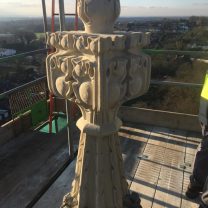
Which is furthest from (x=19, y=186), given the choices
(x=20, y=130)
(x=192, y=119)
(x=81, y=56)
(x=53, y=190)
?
(x=192, y=119)

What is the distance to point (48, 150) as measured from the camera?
3.12 meters

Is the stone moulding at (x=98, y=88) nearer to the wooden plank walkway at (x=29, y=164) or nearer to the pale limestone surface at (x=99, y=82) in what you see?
the pale limestone surface at (x=99, y=82)

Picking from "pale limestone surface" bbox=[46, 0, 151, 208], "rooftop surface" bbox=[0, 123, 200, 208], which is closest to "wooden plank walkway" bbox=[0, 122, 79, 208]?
"rooftop surface" bbox=[0, 123, 200, 208]

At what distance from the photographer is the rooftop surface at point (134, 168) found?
238 cm

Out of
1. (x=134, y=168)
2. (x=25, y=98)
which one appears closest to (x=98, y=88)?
(x=134, y=168)

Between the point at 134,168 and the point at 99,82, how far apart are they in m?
1.78

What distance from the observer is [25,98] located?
3.64 meters

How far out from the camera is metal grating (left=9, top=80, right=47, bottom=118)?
3427mm

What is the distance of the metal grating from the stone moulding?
201cm

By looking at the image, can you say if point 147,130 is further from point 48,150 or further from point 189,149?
point 48,150

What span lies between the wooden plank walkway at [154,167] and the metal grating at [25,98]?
109cm

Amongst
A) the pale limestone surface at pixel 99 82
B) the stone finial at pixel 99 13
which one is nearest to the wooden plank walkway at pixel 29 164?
the pale limestone surface at pixel 99 82

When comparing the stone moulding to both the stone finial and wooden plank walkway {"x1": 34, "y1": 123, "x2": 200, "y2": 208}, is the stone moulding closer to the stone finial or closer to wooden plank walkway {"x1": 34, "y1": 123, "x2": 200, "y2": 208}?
the stone finial

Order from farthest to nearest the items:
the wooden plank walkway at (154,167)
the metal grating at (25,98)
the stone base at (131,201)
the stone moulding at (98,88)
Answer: the metal grating at (25,98) → the wooden plank walkway at (154,167) → the stone base at (131,201) → the stone moulding at (98,88)
